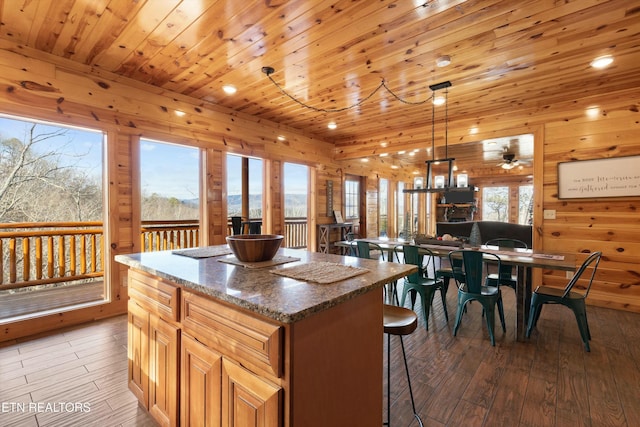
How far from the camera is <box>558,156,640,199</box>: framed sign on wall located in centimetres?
356

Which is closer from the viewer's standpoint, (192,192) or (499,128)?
(499,128)

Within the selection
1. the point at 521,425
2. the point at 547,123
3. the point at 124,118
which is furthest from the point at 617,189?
the point at 124,118

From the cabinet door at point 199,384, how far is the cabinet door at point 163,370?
56 millimetres

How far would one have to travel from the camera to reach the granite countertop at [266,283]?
100 cm

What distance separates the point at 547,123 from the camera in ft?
13.3

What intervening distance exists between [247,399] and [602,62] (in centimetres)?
413

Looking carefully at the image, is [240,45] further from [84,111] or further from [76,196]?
[76,196]

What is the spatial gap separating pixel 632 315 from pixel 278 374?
447 centimetres

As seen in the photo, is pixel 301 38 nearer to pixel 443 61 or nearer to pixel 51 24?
pixel 443 61

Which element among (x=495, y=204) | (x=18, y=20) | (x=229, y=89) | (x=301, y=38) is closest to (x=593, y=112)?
(x=301, y=38)

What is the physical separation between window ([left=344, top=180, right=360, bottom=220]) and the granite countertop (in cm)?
507

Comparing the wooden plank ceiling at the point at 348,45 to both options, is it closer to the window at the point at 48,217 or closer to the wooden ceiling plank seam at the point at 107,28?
the wooden ceiling plank seam at the point at 107,28

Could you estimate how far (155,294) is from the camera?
1586mm

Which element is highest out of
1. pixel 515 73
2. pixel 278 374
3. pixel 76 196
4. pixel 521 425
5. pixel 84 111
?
pixel 515 73
